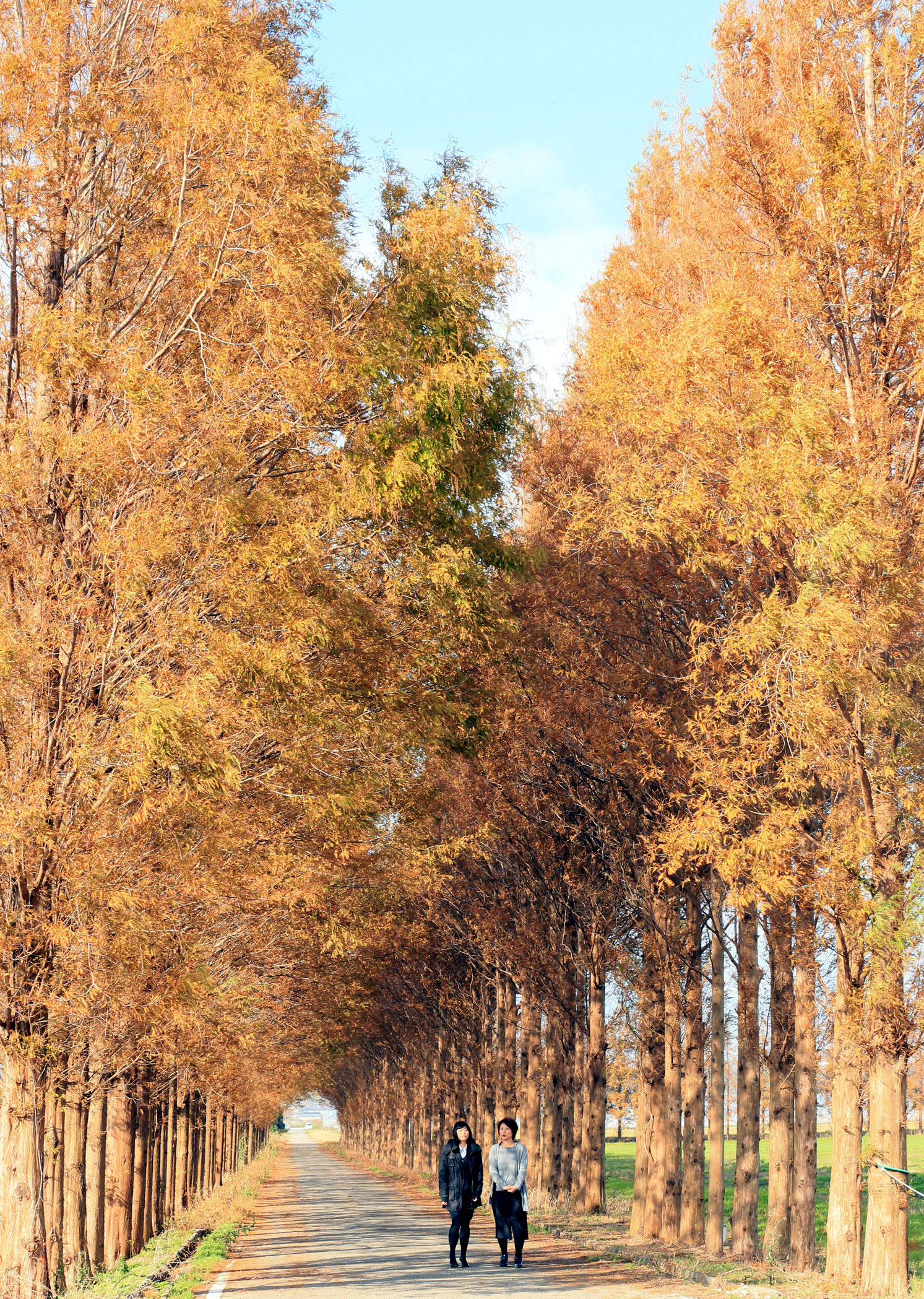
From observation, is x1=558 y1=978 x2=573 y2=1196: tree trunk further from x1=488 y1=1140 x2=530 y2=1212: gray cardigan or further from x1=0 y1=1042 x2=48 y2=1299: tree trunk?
x1=0 y1=1042 x2=48 y2=1299: tree trunk

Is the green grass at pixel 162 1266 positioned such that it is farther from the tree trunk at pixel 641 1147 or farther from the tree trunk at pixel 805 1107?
the tree trunk at pixel 805 1107

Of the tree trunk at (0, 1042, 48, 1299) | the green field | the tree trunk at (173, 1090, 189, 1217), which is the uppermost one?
the tree trunk at (0, 1042, 48, 1299)

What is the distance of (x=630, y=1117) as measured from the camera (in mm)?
140250

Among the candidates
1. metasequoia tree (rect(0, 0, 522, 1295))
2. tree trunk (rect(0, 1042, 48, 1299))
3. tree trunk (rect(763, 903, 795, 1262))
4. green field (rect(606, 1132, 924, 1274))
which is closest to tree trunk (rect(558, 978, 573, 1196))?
green field (rect(606, 1132, 924, 1274))

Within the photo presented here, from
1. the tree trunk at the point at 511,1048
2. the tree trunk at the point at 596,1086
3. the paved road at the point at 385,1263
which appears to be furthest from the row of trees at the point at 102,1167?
the tree trunk at the point at 511,1048

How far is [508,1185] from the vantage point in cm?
1614

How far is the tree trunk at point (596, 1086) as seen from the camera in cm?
2592

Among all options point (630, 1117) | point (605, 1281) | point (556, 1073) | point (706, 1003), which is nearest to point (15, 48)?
point (605, 1281)

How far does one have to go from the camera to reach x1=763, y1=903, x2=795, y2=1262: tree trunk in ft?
67.8

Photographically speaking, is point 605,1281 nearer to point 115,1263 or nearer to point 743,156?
point 115,1263

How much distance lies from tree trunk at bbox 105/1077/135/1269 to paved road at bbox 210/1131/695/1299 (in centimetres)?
207

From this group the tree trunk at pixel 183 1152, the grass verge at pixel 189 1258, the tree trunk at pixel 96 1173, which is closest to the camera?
the grass verge at pixel 189 1258

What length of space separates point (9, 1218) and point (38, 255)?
8807mm

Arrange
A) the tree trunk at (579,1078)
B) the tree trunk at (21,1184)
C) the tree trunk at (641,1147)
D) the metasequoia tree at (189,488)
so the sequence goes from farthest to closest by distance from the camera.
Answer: the tree trunk at (579,1078) → the tree trunk at (641,1147) → the tree trunk at (21,1184) → the metasequoia tree at (189,488)
